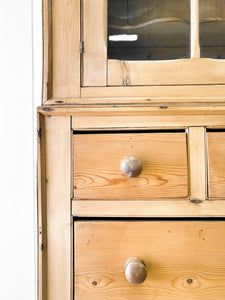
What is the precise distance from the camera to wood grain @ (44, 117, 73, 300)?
0.57 metres

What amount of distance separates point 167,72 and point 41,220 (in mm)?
406

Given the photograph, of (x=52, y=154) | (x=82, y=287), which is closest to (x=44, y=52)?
(x=52, y=154)

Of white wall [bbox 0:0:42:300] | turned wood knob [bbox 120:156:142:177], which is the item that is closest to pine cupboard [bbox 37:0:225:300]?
turned wood knob [bbox 120:156:142:177]

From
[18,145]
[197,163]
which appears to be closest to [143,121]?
[197,163]

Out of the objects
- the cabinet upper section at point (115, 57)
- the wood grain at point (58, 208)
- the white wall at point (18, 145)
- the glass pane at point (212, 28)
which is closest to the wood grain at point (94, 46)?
the cabinet upper section at point (115, 57)

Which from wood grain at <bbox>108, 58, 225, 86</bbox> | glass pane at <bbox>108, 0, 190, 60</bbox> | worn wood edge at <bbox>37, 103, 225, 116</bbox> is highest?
glass pane at <bbox>108, 0, 190, 60</bbox>

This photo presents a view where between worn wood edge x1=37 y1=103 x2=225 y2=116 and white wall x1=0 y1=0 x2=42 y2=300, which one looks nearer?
worn wood edge x1=37 y1=103 x2=225 y2=116

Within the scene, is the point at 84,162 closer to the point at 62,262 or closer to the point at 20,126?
the point at 62,262

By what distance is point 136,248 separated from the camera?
57cm

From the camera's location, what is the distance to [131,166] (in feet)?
1.81

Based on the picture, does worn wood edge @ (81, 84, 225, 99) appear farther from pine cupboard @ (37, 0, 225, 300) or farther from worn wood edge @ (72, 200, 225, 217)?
worn wood edge @ (72, 200, 225, 217)

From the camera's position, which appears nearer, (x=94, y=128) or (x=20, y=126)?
(x=94, y=128)

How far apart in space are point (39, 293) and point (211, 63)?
0.59 meters

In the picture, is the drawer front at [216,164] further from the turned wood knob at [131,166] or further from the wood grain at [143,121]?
the turned wood knob at [131,166]
